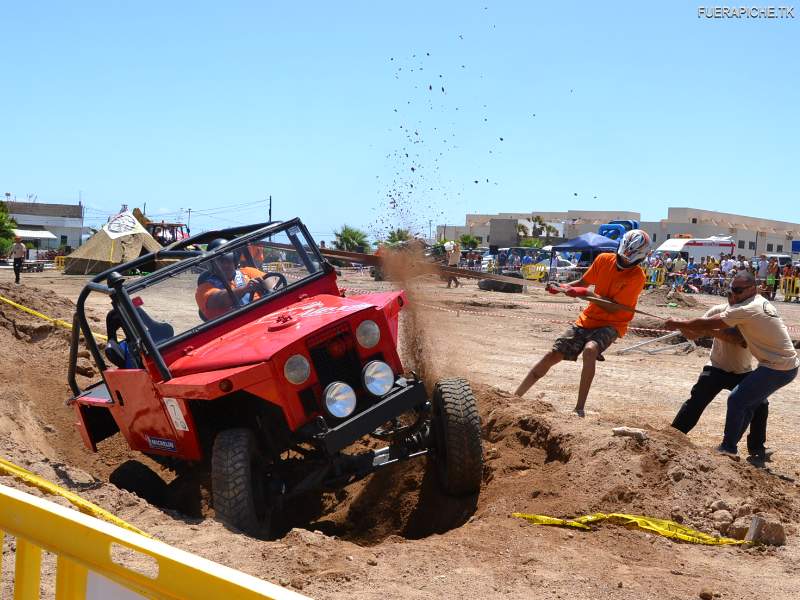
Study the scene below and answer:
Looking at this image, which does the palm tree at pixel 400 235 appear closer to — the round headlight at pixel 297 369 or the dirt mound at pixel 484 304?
the round headlight at pixel 297 369

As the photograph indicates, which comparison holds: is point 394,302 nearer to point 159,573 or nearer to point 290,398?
point 290,398

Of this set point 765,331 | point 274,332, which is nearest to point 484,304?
point 765,331

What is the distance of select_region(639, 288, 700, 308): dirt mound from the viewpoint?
24.5 metres

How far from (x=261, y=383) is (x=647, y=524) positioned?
238cm

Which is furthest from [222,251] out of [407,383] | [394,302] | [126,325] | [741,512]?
[741,512]

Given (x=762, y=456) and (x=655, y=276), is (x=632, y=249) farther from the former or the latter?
(x=655, y=276)

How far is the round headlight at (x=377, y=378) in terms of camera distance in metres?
5.40

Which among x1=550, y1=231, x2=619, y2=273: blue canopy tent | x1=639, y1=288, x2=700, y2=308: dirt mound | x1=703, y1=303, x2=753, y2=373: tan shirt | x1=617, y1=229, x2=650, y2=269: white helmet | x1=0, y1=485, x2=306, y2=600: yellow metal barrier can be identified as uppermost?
x1=617, y1=229, x2=650, y2=269: white helmet

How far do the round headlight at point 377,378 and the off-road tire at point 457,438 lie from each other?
47 cm

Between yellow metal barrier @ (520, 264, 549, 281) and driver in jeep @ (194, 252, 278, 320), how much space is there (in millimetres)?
26652

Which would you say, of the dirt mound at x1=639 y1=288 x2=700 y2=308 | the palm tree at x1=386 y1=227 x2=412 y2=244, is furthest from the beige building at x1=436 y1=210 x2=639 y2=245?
the palm tree at x1=386 y1=227 x2=412 y2=244

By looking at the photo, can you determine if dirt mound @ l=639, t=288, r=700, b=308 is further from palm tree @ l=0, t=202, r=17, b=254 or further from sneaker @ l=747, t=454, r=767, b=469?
palm tree @ l=0, t=202, r=17, b=254

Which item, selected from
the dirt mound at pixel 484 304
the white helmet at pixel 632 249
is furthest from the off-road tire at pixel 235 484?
the dirt mound at pixel 484 304

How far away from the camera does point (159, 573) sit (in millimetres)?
2049
